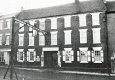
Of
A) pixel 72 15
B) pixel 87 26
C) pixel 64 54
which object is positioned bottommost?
pixel 64 54

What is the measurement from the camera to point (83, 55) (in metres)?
24.7

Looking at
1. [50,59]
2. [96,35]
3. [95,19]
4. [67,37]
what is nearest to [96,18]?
[95,19]

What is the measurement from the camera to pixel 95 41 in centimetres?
2402

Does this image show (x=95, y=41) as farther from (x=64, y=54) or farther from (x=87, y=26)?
(x=64, y=54)

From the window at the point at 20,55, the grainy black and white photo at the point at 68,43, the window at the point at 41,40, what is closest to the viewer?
the grainy black and white photo at the point at 68,43

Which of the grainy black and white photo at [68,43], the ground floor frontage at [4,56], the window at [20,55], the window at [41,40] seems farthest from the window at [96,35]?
the ground floor frontage at [4,56]

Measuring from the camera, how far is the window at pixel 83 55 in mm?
24203

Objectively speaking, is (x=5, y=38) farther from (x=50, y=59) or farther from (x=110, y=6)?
(x=110, y=6)

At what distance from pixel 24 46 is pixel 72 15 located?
10.5 m

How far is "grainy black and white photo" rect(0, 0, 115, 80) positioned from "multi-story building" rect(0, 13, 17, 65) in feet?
0.65

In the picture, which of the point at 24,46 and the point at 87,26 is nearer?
the point at 87,26

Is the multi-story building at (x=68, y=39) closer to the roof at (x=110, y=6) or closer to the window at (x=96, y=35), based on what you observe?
the window at (x=96, y=35)

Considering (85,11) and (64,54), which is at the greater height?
(85,11)

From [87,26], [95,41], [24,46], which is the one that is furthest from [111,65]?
[24,46]
